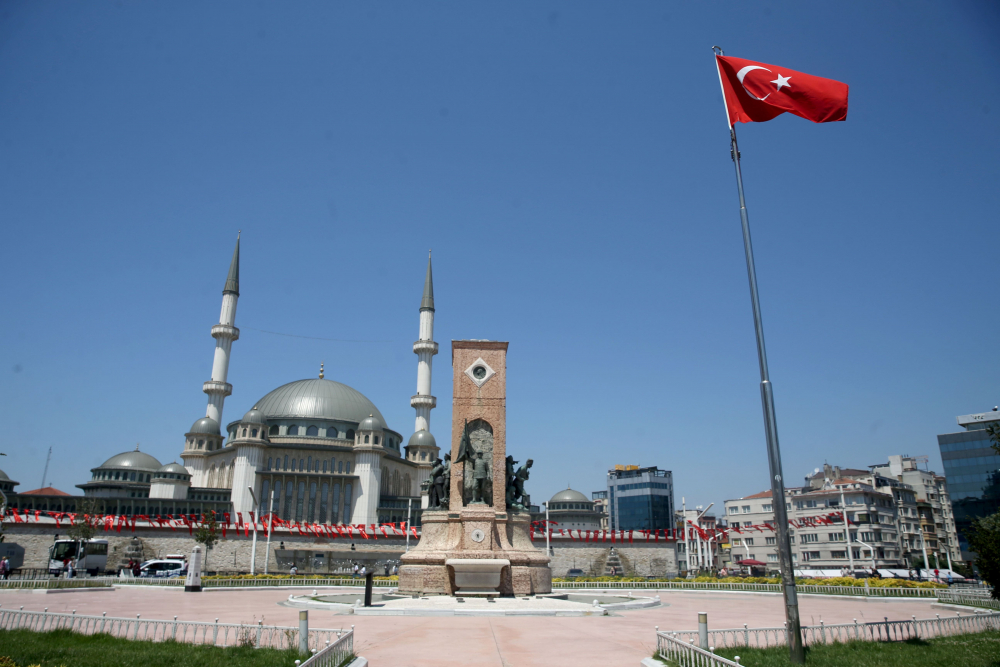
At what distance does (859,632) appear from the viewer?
11.9m

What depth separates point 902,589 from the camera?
1089 inches

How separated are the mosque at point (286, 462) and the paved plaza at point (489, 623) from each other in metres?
41.1

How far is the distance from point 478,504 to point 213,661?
40.6 feet

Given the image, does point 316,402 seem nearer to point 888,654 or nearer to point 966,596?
point 966,596

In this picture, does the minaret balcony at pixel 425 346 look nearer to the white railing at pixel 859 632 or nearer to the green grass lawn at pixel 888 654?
the white railing at pixel 859 632

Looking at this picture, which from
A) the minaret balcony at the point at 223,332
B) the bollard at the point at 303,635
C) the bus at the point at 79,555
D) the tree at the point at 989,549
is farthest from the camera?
the minaret balcony at the point at 223,332

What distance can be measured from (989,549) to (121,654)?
17.6 m

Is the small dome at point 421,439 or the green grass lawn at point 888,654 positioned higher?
the small dome at point 421,439

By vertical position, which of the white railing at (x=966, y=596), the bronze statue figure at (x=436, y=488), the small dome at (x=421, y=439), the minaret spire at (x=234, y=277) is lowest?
the white railing at (x=966, y=596)

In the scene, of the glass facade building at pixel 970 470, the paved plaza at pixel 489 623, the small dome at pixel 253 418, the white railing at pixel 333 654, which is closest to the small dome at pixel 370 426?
the small dome at pixel 253 418

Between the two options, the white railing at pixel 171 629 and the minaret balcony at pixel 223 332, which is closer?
the white railing at pixel 171 629

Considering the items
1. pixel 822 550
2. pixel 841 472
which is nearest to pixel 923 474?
pixel 841 472

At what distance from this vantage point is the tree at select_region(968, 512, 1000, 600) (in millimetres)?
14812

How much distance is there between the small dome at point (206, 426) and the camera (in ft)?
234
